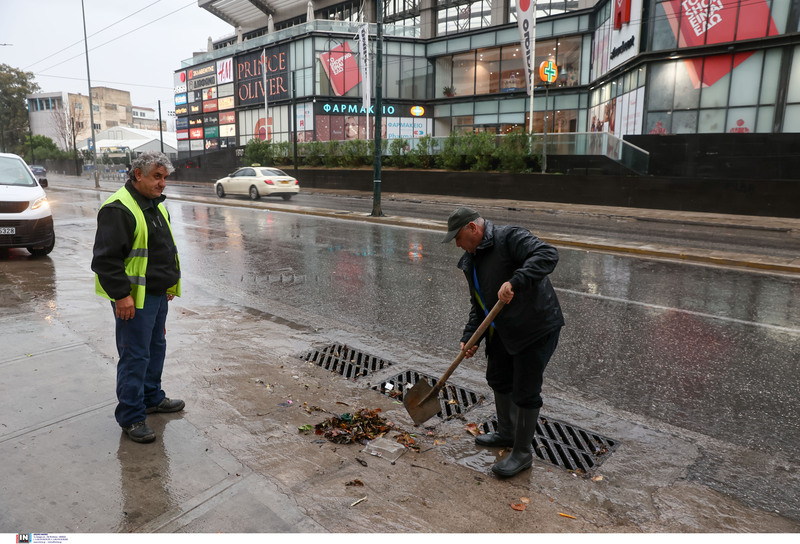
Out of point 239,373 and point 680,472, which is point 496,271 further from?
point 239,373

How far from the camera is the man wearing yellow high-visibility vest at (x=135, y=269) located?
349 cm

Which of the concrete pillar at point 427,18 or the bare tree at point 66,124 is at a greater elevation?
the concrete pillar at point 427,18

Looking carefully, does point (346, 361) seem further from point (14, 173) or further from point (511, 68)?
point (511, 68)

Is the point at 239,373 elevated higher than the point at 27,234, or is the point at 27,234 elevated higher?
the point at 27,234

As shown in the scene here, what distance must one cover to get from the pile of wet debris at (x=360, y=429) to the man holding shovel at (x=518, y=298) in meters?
0.73

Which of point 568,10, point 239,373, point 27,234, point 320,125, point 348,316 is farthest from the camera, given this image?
point 320,125

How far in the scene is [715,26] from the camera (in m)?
23.0

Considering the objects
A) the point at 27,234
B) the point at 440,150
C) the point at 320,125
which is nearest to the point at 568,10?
the point at 440,150

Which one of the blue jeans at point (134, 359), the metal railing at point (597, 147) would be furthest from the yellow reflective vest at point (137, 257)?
the metal railing at point (597, 147)

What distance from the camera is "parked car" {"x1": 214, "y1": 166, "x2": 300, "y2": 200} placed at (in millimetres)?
24578

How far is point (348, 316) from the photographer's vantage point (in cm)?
687

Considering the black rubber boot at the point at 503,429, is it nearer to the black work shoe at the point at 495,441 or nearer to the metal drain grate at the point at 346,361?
the black work shoe at the point at 495,441

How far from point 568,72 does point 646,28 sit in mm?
12679

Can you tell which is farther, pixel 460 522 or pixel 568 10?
pixel 568 10
